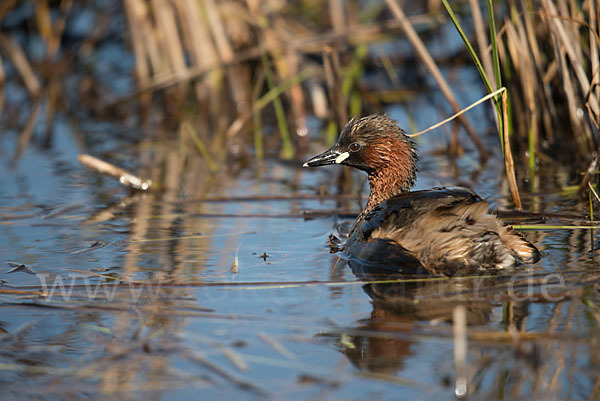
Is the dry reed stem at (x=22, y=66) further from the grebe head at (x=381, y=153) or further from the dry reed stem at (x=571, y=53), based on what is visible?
the dry reed stem at (x=571, y=53)

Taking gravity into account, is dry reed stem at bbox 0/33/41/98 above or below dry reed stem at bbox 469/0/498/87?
above

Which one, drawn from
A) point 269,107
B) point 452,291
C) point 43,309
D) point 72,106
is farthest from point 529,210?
point 72,106

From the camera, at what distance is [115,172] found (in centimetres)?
652

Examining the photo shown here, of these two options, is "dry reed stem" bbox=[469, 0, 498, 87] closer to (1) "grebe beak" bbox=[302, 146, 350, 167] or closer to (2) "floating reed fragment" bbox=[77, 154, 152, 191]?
(1) "grebe beak" bbox=[302, 146, 350, 167]

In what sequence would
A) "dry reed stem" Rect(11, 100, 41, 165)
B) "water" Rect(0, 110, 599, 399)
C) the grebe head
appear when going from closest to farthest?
1. "water" Rect(0, 110, 599, 399)
2. the grebe head
3. "dry reed stem" Rect(11, 100, 41, 165)

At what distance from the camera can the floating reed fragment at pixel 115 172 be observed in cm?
643

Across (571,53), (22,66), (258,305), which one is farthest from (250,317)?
(22,66)

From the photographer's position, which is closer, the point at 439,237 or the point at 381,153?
the point at 439,237

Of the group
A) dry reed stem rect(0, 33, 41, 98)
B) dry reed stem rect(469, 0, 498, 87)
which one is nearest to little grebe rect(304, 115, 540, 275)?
dry reed stem rect(469, 0, 498, 87)

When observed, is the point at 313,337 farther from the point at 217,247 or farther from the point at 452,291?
the point at 217,247

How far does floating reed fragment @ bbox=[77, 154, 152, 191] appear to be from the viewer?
21.1 feet

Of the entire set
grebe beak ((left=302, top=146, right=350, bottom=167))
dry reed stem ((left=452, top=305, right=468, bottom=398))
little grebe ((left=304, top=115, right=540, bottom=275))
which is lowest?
dry reed stem ((left=452, top=305, right=468, bottom=398))

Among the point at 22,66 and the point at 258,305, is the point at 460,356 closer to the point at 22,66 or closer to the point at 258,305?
the point at 258,305

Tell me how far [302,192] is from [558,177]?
6.32ft
